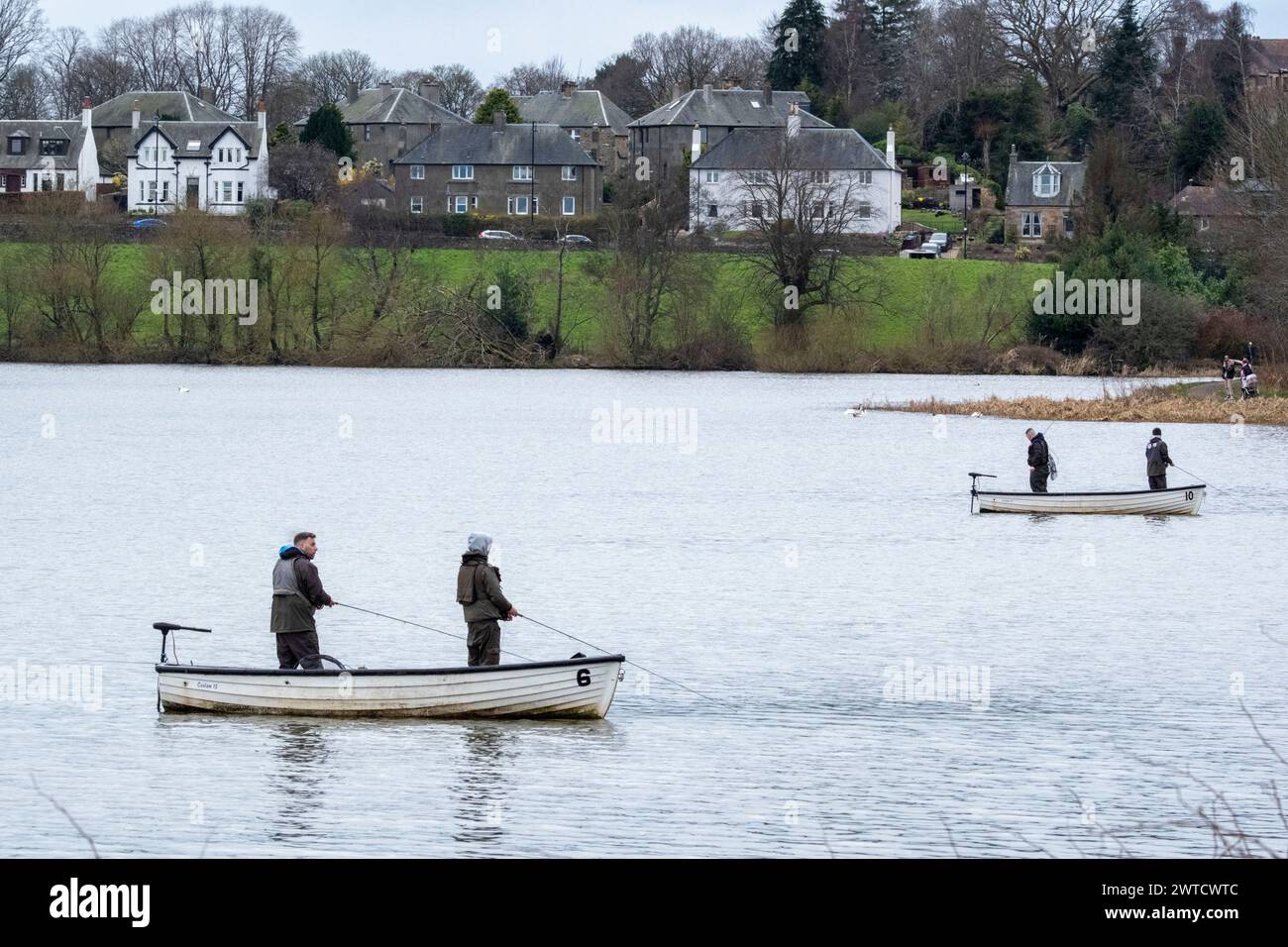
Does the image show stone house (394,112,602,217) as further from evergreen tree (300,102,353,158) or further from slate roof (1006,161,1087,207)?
slate roof (1006,161,1087,207)

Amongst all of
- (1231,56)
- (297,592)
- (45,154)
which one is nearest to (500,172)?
(45,154)

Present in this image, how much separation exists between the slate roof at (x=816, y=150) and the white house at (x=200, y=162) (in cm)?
3258

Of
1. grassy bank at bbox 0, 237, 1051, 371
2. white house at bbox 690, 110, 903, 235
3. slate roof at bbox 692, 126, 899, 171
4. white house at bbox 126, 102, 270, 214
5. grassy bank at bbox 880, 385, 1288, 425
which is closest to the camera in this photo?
grassy bank at bbox 880, 385, 1288, 425

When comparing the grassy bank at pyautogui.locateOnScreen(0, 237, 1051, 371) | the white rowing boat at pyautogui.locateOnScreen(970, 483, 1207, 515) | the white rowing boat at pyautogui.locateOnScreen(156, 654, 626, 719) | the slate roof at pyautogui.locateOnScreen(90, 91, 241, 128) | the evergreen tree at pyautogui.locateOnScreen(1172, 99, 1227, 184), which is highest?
the slate roof at pyautogui.locateOnScreen(90, 91, 241, 128)

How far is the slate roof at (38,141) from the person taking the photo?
134875 millimetres

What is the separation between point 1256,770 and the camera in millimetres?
19047

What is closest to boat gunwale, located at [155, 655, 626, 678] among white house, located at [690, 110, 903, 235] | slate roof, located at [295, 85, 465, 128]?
white house, located at [690, 110, 903, 235]

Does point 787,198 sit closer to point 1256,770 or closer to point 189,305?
point 189,305

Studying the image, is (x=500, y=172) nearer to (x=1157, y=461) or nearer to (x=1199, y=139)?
(x=1199, y=139)

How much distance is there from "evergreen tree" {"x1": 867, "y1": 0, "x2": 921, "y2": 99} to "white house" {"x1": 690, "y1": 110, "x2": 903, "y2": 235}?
63.2ft

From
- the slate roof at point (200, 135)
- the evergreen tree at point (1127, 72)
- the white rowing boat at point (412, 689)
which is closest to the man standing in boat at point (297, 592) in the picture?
the white rowing boat at point (412, 689)

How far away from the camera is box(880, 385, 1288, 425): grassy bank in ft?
216

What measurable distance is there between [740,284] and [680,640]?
72152mm

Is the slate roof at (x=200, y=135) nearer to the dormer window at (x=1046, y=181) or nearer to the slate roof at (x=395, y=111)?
the slate roof at (x=395, y=111)
